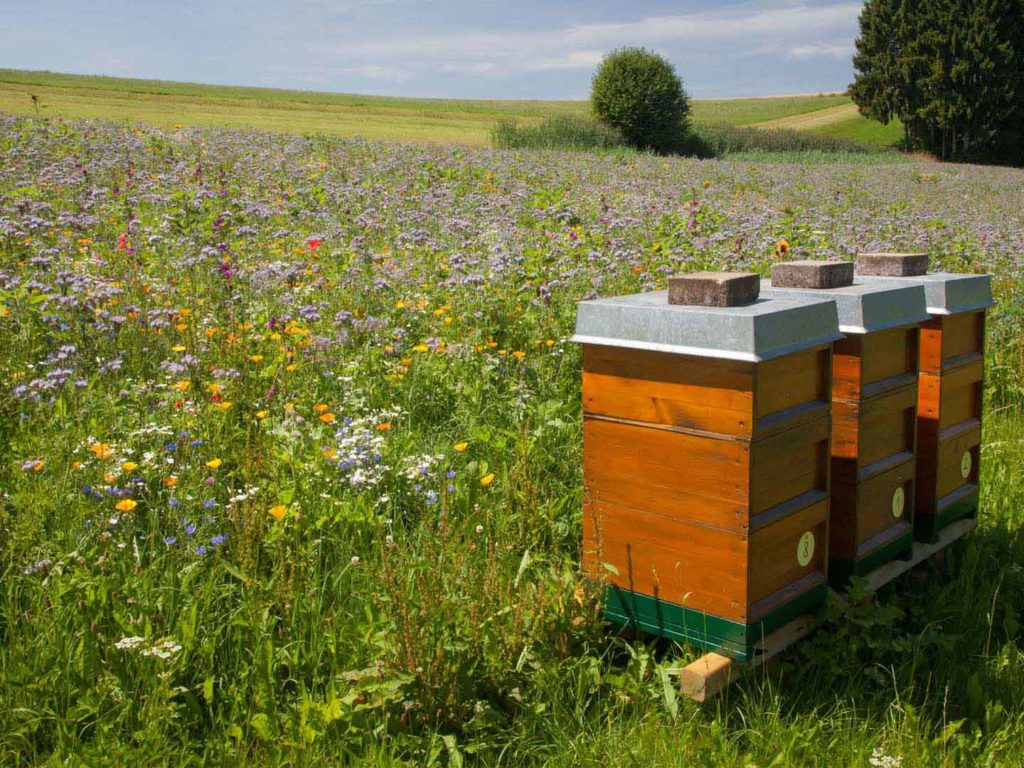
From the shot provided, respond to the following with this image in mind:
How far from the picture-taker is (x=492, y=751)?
2881mm

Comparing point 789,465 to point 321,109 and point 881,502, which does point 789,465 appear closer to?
point 881,502

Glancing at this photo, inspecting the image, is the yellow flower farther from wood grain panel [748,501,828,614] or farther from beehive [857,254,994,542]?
beehive [857,254,994,542]

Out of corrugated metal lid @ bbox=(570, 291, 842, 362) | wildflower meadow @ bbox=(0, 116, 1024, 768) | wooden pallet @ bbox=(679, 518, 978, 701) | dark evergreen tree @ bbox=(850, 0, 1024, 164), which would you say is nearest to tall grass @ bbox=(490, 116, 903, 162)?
dark evergreen tree @ bbox=(850, 0, 1024, 164)

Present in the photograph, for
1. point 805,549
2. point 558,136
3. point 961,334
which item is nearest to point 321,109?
point 558,136

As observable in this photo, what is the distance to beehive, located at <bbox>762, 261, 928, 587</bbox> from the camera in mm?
3383

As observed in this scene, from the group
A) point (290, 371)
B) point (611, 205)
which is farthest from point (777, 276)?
point (611, 205)

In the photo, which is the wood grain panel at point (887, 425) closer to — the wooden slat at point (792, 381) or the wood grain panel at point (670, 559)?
the wooden slat at point (792, 381)

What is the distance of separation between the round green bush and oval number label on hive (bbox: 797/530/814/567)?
3915 centimetres

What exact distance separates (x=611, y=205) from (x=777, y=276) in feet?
25.0

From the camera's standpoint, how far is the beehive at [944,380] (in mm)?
3947

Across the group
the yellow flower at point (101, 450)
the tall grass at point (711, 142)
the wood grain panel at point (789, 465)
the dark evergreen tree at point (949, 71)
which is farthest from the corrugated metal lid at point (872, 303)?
the dark evergreen tree at point (949, 71)

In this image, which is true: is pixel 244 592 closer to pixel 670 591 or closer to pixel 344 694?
pixel 344 694

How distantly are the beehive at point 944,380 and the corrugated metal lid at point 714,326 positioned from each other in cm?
102

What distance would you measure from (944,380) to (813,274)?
0.91 metres
